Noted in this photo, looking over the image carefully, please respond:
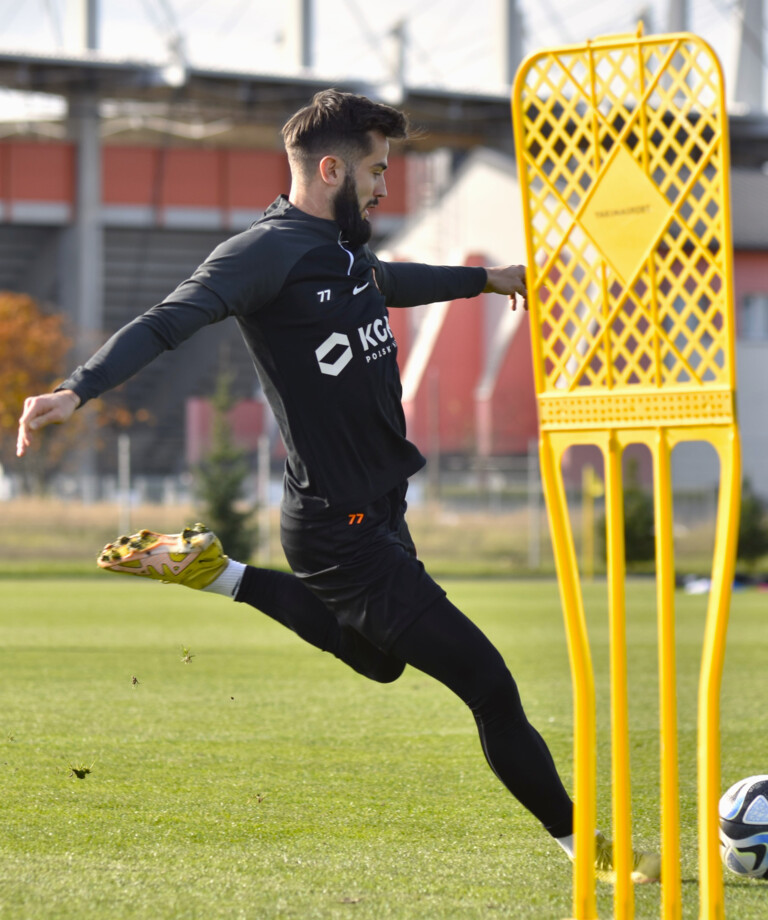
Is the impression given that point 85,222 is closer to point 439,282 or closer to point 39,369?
point 39,369

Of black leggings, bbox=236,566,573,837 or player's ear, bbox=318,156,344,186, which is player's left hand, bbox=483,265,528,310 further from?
black leggings, bbox=236,566,573,837

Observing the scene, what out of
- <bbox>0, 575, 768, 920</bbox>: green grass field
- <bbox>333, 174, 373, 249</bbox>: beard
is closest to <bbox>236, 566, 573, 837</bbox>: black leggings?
<bbox>0, 575, 768, 920</bbox>: green grass field

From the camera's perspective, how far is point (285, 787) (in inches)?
195

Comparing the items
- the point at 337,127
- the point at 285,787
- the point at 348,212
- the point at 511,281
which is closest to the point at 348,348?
the point at 348,212

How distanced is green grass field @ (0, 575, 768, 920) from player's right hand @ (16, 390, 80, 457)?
1.25m

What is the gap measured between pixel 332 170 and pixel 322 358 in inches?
19.5

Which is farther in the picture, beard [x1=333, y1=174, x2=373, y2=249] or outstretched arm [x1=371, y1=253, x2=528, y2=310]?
outstretched arm [x1=371, y1=253, x2=528, y2=310]

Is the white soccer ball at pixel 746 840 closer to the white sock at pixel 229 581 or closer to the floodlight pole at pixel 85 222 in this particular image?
the white sock at pixel 229 581

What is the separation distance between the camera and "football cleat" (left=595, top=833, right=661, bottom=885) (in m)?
3.55

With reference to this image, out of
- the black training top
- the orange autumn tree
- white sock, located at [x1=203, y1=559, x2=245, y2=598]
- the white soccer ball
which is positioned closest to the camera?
the black training top

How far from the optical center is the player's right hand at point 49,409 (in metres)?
2.74

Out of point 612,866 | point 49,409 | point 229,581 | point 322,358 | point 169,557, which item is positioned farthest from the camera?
point 229,581

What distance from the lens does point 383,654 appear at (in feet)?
12.1

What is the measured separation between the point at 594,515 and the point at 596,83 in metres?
21.5
